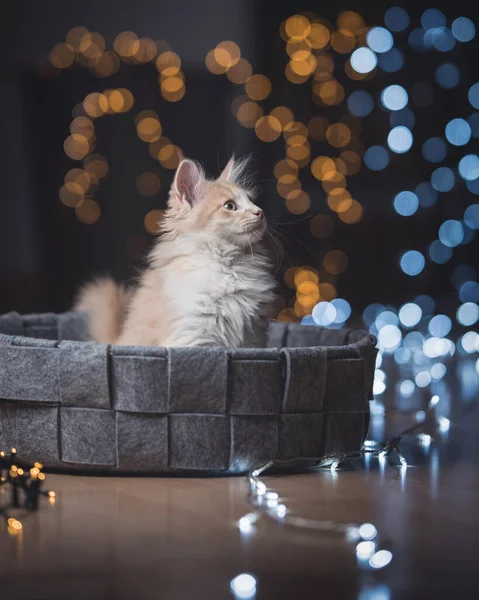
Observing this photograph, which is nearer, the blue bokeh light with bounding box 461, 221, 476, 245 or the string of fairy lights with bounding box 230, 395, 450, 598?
the string of fairy lights with bounding box 230, 395, 450, 598

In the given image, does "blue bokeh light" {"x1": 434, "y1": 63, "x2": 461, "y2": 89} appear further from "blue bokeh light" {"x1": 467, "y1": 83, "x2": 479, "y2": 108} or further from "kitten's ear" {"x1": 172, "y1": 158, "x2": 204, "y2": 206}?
"kitten's ear" {"x1": 172, "y1": 158, "x2": 204, "y2": 206}

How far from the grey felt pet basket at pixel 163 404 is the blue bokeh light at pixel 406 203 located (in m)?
2.33

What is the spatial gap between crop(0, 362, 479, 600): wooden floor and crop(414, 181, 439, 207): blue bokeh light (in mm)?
2221

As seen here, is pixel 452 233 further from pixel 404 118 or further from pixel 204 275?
pixel 204 275

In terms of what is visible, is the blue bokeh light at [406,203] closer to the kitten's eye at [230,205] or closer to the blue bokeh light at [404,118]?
the blue bokeh light at [404,118]

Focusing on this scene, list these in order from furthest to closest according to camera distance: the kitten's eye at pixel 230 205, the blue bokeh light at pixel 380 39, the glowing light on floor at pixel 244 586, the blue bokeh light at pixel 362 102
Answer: the blue bokeh light at pixel 362 102 < the blue bokeh light at pixel 380 39 < the kitten's eye at pixel 230 205 < the glowing light on floor at pixel 244 586

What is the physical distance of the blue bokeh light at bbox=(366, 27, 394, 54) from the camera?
327cm

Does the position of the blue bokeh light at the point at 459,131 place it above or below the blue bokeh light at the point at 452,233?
above

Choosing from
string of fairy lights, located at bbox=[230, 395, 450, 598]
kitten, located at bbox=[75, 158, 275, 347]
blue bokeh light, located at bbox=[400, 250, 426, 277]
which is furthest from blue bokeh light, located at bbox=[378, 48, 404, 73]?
string of fairy lights, located at bbox=[230, 395, 450, 598]

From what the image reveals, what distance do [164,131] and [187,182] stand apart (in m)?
1.93

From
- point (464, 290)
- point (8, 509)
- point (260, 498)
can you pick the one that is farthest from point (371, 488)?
point (464, 290)

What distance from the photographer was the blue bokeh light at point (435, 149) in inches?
131

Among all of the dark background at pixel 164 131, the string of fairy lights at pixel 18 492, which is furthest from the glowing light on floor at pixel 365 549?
the dark background at pixel 164 131

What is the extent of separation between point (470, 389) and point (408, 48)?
1712 mm
